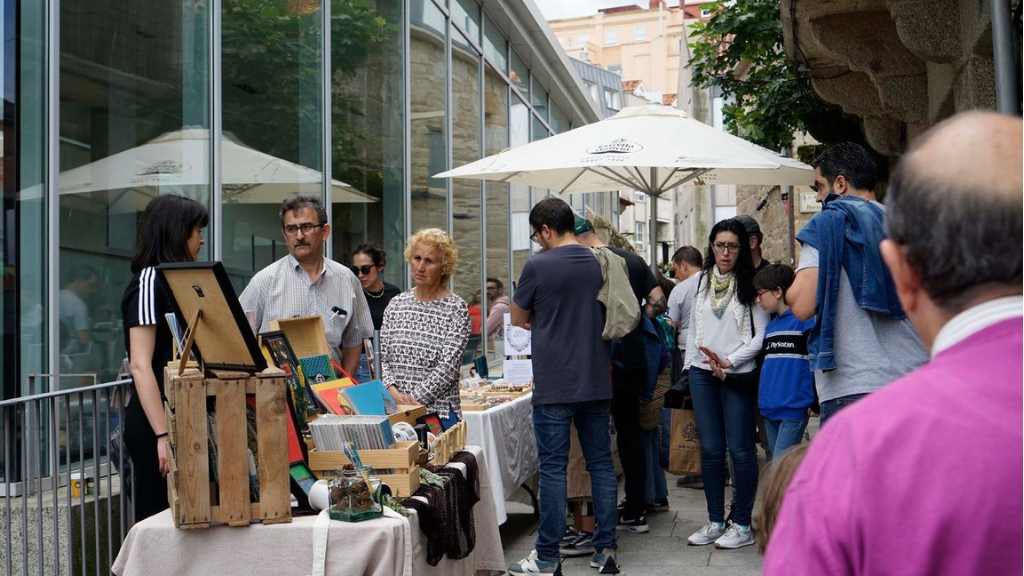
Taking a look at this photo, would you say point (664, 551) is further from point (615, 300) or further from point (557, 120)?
point (557, 120)

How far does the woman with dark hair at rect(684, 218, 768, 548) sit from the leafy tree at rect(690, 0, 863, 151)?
5.11 m

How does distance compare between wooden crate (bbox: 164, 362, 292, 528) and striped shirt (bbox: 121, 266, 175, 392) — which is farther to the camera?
striped shirt (bbox: 121, 266, 175, 392)

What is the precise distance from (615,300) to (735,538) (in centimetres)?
172

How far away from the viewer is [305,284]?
530 centimetres

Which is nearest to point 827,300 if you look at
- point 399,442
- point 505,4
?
point 399,442

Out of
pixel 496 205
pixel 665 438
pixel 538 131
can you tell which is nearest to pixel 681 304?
pixel 665 438

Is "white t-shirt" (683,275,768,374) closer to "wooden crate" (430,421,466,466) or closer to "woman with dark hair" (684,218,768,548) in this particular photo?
"woman with dark hair" (684,218,768,548)

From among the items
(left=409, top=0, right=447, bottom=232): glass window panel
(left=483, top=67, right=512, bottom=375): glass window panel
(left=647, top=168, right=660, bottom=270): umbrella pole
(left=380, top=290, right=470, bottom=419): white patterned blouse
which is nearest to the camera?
(left=380, top=290, right=470, bottom=419): white patterned blouse

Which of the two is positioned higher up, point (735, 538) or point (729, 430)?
point (729, 430)

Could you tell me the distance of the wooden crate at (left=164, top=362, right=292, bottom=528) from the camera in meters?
3.30

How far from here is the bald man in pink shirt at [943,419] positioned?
1206 millimetres

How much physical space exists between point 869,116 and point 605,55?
73.3 meters

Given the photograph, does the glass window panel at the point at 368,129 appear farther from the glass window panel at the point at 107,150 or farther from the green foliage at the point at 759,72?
the green foliage at the point at 759,72

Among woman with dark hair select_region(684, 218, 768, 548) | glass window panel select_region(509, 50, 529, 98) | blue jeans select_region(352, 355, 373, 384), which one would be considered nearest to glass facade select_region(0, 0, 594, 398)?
blue jeans select_region(352, 355, 373, 384)
